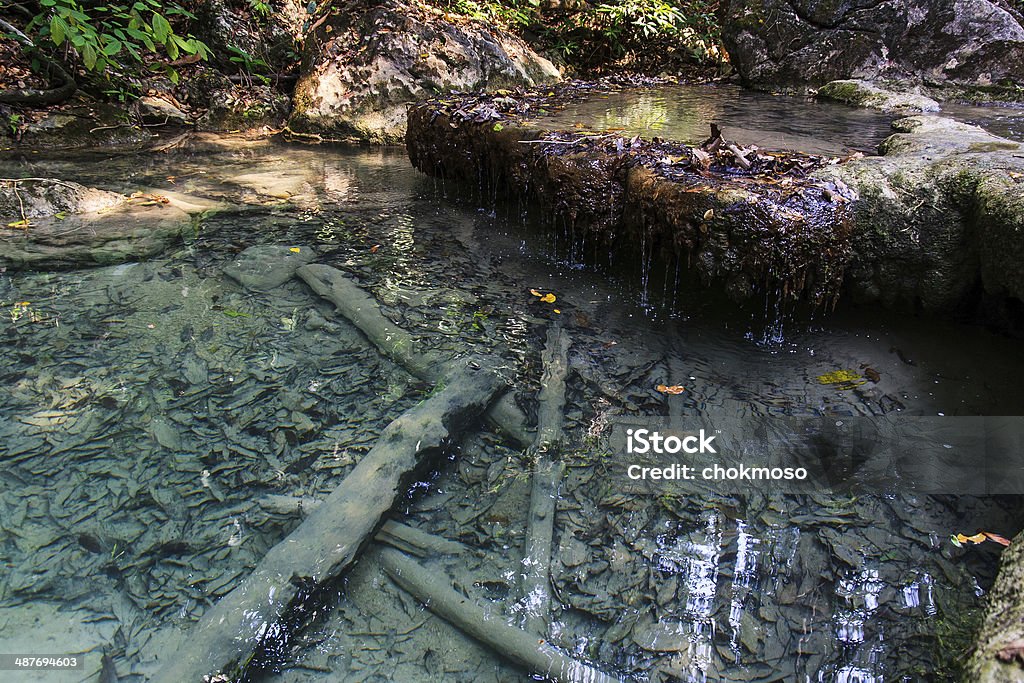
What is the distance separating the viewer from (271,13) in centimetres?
1046

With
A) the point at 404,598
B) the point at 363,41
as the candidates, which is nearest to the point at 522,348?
the point at 404,598

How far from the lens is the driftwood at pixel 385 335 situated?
3248mm

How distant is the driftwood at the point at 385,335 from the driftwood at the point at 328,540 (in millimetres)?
154

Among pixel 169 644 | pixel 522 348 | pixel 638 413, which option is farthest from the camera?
pixel 522 348

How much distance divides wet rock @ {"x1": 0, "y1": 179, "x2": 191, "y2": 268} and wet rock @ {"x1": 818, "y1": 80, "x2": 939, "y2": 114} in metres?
7.54

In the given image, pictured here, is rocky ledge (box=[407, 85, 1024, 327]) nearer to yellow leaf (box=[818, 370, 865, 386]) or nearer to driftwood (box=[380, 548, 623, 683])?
yellow leaf (box=[818, 370, 865, 386])

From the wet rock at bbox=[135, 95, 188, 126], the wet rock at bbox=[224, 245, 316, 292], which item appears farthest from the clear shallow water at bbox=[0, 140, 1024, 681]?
the wet rock at bbox=[135, 95, 188, 126]

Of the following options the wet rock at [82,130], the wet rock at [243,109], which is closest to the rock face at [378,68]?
the wet rock at [243,109]

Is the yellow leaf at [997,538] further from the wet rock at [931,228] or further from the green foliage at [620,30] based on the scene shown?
the green foliage at [620,30]

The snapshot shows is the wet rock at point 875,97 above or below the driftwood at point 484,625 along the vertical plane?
above

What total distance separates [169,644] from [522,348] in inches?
93.4

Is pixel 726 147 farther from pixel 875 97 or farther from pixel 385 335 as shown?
pixel 875 97

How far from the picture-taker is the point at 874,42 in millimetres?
8500

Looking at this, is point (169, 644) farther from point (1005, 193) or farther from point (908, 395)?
point (1005, 193)
